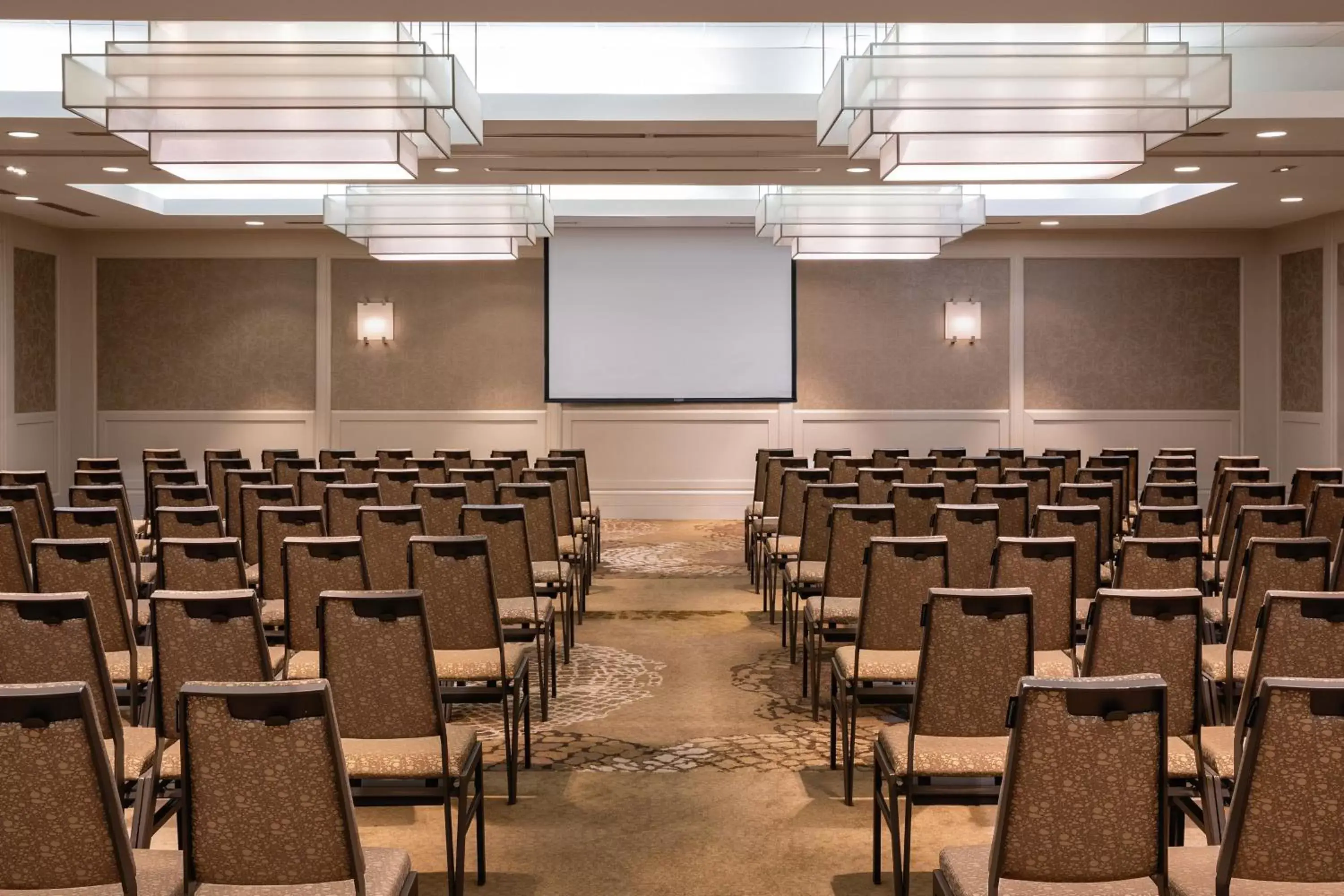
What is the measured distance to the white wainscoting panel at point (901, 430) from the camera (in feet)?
47.9

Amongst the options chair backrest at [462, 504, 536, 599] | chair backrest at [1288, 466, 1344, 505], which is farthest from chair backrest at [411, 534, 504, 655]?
chair backrest at [1288, 466, 1344, 505]

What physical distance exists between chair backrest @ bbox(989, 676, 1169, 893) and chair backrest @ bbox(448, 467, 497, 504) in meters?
5.07

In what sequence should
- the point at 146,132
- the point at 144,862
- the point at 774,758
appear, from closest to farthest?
the point at 144,862 < the point at 774,758 < the point at 146,132

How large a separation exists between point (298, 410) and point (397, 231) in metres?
4.95

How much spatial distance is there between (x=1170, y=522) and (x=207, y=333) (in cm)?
Result: 1158

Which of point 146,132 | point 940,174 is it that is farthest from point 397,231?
point 940,174

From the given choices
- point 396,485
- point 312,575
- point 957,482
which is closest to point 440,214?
point 396,485

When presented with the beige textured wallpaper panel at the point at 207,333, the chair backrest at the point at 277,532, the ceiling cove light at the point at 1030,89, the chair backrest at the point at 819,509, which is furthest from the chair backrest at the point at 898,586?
the beige textured wallpaper panel at the point at 207,333

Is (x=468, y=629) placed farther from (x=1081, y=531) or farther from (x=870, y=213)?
(x=870, y=213)

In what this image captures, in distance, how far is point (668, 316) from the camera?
47.3 feet

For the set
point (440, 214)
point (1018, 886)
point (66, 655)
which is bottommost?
point (1018, 886)

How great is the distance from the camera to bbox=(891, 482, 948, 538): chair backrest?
6512 mm

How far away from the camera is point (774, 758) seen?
16.3 ft

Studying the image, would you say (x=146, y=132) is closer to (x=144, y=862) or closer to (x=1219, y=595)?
(x=144, y=862)
